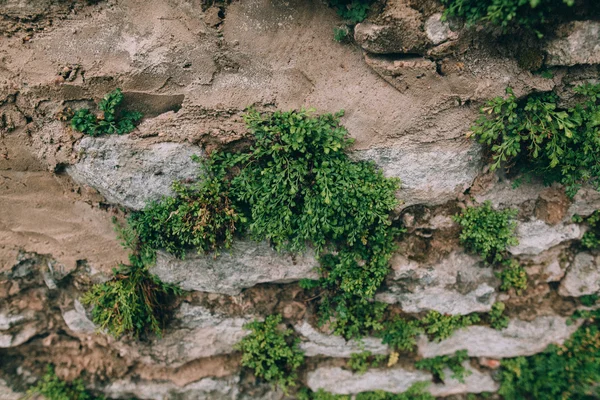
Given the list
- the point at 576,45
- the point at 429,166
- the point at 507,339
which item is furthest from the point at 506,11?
the point at 507,339

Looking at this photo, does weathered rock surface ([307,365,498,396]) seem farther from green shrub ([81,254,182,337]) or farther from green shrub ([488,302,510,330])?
green shrub ([81,254,182,337])

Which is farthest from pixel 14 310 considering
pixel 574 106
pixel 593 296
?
pixel 593 296

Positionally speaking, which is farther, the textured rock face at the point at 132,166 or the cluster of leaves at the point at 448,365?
the cluster of leaves at the point at 448,365

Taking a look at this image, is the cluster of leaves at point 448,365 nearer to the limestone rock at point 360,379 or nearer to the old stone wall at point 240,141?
the limestone rock at point 360,379

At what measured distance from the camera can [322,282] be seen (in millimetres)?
5820

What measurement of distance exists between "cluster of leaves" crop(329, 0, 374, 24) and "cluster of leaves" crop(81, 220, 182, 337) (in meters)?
4.29

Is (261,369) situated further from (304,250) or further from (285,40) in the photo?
(285,40)

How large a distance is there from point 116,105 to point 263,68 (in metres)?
2.10

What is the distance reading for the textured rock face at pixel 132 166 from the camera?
15.8 feet

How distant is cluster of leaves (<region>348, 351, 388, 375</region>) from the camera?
657 centimetres

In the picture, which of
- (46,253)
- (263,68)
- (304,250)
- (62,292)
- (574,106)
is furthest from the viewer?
(62,292)

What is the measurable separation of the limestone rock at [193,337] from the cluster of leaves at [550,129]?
4.89 m

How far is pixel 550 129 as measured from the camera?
14.8 ft

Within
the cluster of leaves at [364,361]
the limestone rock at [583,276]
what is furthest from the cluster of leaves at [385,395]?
the limestone rock at [583,276]
